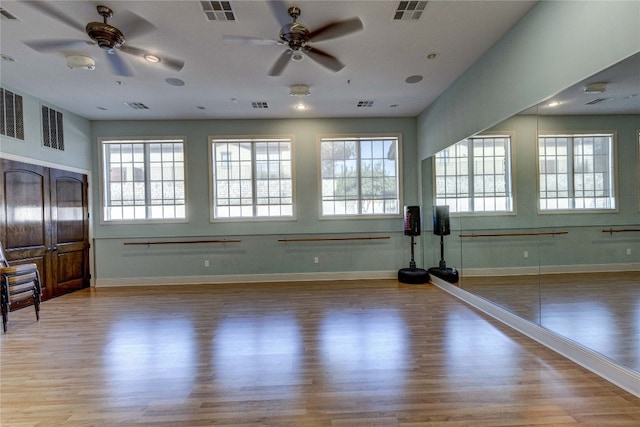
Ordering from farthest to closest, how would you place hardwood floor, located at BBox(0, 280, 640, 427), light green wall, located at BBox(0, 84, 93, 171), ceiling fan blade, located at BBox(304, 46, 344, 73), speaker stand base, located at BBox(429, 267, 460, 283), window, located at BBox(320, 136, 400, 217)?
1. window, located at BBox(320, 136, 400, 217)
2. speaker stand base, located at BBox(429, 267, 460, 283)
3. light green wall, located at BBox(0, 84, 93, 171)
4. ceiling fan blade, located at BBox(304, 46, 344, 73)
5. hardwood floor, located at BBox(0, 280, 640, 427)

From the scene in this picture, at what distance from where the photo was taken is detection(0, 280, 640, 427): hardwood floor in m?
1.98

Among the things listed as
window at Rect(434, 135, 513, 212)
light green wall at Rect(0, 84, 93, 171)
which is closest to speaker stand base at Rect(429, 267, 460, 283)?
window at Rect(434, 135, 513, 212)

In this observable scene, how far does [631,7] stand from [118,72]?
4857 millimetres

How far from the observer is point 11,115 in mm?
4375

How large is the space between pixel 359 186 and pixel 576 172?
3.82m

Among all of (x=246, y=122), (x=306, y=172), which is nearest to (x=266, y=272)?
(x=306, y=172)

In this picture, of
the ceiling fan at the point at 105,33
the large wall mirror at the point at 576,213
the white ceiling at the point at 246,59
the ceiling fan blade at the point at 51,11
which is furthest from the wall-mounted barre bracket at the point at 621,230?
the ceiling fan blade at the point at 51,11

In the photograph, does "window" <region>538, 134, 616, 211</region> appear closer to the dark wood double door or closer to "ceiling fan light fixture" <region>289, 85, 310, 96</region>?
"ceiling fan light fixture" <region>289, 85, 310, 96</region>

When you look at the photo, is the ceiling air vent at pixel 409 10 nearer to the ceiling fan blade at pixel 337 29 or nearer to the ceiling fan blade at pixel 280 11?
the ceiling fan blade at pixel 337 29

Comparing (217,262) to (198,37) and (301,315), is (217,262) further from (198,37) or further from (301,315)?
(198,37)

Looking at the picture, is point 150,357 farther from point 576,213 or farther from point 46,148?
point 46,148

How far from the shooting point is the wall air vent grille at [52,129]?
4.95 m

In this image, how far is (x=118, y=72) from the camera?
356 cm

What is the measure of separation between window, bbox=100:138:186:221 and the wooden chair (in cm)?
210
